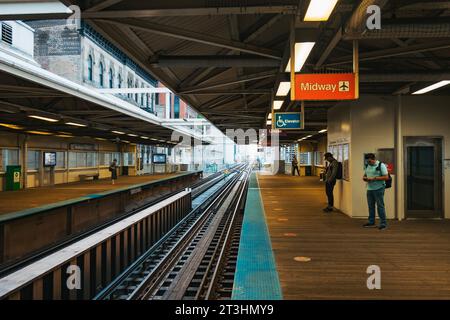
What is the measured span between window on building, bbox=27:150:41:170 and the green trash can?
157cm

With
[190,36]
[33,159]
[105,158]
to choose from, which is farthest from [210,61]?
[105,158]

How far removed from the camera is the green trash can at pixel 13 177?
1534 cm

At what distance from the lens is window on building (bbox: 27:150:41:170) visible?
17.4 meters

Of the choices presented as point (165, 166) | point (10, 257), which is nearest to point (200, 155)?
point (165, 166)

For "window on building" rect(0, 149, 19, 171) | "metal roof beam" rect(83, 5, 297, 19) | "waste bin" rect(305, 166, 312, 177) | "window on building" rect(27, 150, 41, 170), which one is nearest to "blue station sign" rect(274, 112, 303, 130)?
"metal roof beam" rect(83, 5, 297, 19)

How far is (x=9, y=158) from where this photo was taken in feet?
52.7

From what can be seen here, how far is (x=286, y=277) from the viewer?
4387mm

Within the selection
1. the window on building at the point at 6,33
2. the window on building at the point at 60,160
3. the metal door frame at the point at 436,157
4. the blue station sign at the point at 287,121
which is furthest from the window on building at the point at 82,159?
the metal door frame at the point at 436,157

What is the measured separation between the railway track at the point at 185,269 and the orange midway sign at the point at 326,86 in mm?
3395

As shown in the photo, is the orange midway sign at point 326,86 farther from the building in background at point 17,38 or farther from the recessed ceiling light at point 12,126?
the building in background at point 17,38

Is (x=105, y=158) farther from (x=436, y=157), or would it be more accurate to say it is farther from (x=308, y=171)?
(x=436, y=157)

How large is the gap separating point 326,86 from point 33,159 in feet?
53.2

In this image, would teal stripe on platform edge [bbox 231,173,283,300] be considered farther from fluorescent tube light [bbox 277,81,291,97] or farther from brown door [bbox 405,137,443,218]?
brown door [bbox 405,137,443,218]
